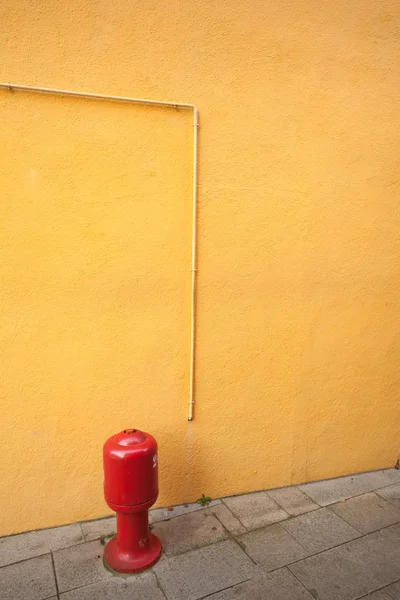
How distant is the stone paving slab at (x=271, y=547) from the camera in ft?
9.05

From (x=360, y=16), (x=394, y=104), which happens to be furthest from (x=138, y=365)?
(x=360, y=16)

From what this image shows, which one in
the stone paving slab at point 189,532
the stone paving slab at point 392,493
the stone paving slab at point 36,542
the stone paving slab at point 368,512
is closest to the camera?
the stone paving slab at point 36,542

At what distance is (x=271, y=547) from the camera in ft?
9.52

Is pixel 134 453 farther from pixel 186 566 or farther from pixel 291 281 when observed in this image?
pixel 291 281

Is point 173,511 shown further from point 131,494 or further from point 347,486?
point 347,486

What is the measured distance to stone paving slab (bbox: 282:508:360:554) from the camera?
116 inches

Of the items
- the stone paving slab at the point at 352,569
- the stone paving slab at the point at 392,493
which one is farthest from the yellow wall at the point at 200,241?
the stone paving slab at the point at 352,569

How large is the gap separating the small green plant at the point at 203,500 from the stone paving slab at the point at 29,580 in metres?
1.24

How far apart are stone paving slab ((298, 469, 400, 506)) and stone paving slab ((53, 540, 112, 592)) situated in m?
1.89

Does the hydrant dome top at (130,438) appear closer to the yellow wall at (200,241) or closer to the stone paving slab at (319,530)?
the yellow wall at (200,241)

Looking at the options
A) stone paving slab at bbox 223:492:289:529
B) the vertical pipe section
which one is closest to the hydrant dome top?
the vertical pipe section

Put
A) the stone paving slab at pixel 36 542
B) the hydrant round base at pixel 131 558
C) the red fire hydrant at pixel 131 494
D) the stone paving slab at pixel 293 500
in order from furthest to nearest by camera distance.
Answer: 1. the stone paving slab at pixel 293 500
2. the stone paving slab at pixel 36 542
3. the hydrant round base at pixel 131 558
4. the red fire hydrant at pixel 131 494

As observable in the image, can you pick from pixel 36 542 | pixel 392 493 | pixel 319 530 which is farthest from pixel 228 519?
pixel 392 493

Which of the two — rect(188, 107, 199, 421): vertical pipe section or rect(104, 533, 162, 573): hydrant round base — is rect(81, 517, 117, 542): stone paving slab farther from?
rect(188, 107, 199, 421): vertical pipe section
